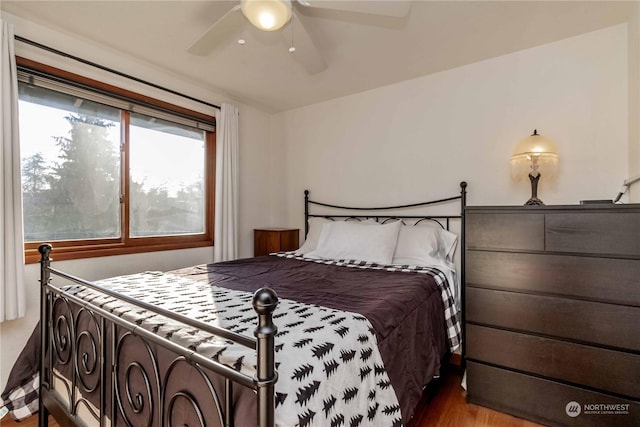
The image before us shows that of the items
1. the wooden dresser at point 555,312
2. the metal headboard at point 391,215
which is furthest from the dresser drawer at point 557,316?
the metal headboard at point 391,215

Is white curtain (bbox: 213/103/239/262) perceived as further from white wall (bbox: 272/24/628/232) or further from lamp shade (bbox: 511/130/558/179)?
lamp shade (bbox: 511/130/558/179)

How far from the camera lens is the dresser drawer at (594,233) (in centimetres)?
148

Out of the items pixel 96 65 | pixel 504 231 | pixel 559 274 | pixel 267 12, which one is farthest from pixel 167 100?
pixel 559 274

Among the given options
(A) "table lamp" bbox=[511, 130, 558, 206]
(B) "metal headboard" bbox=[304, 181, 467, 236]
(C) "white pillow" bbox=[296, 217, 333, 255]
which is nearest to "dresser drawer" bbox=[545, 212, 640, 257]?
(A) "table lamp" bbox=[511, 130, 558, 206]

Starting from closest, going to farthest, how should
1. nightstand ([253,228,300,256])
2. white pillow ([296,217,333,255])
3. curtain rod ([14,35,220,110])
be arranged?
curtain rod ([14,35,220,110]) → white pillow ([296,217,333,255]) → nightstand ([253,228,300,256])

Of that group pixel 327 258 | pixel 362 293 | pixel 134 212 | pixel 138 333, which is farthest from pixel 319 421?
pixel 134 212

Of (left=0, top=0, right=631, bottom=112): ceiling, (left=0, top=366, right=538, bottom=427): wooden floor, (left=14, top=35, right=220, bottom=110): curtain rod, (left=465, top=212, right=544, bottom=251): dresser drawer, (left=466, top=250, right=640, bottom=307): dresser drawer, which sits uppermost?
(left=0, top=0, right=631, bottom=112): ceiling

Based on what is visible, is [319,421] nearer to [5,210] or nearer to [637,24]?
[5,210]

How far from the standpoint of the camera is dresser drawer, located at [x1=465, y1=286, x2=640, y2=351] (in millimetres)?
1494

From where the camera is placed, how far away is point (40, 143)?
2143 millimetres

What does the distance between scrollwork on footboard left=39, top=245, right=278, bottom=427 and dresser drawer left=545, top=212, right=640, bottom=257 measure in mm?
1642

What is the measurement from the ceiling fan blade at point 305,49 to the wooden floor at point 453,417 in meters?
2.19

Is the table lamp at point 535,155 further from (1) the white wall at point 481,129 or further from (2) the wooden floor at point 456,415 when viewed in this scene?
(2) the wooden floor at point 456,415

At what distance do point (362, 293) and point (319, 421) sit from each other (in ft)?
2.67
